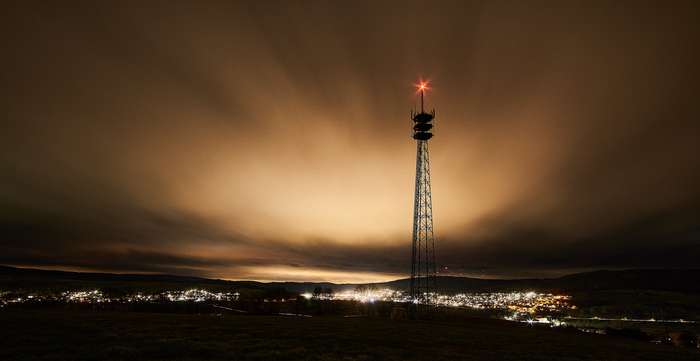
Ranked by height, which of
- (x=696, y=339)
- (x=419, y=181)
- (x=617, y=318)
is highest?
(x=419, y=181)

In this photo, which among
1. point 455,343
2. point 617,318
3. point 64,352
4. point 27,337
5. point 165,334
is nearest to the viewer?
point 64,352

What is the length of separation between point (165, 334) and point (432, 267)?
45.7 meters

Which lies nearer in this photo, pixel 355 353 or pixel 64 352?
pixel 64 352

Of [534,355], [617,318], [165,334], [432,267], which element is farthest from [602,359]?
[617,318]

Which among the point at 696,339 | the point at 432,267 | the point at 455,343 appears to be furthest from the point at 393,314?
the point at 696,339

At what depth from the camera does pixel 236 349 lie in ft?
69.3

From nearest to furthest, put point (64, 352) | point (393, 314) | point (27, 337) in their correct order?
point (64, 352) < point (27, 337) < point (393, 314)

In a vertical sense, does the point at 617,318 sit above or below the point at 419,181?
below

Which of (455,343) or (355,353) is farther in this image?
(455,343)

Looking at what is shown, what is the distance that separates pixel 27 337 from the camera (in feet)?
75.6

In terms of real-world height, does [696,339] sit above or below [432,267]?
below

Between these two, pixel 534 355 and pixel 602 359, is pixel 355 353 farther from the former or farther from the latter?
pixel 602 359

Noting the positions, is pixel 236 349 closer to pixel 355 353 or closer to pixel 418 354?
pixel 355 353

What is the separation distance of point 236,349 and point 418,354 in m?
11.2
